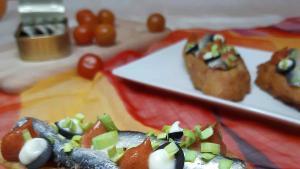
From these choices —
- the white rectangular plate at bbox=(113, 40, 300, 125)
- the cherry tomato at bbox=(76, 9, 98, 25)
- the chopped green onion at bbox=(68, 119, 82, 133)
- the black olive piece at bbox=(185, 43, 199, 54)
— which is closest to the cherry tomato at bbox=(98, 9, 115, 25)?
the cherry tomato at bbox=(76, 9, 98, 25)

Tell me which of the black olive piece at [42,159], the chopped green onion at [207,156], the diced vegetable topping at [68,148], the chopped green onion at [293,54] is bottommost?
the black olive piece at [42,159]

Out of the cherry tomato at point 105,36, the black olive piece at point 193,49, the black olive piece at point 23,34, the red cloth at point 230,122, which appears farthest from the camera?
the cherry tomato at point 105,36

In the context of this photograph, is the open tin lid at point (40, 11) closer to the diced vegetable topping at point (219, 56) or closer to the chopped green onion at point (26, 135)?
the diced vegetable topping at point (219, 56)

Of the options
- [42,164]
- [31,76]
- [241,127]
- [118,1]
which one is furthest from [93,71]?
[118,1]

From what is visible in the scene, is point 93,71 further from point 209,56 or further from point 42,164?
point 42,164

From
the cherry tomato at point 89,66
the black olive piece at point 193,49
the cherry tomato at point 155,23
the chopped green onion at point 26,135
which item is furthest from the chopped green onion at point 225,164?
the cherry tomato at point 155,23

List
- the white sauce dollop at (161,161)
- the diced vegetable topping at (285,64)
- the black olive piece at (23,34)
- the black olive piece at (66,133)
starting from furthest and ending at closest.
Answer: the black olive piece at (23,34)
the diced vegetable topping at (285,64)
the black olive piece at (66,133)
the white sauce dollop at (161,161)
